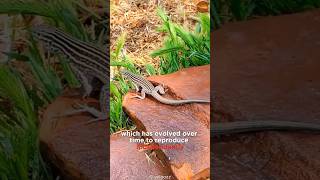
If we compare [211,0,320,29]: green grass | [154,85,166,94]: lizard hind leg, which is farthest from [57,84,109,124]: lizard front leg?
[211,0,320,29]: green grass

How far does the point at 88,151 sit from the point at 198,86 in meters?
0.56

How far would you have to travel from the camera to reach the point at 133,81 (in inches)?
96.9

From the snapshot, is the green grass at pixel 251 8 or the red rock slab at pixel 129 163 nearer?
the red rock slab at pixel 129 163

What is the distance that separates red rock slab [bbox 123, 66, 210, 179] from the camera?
94.6 inches

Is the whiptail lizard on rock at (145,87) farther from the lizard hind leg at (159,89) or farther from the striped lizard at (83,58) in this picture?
the striped lizard at (83,58)

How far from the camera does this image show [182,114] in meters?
2.46

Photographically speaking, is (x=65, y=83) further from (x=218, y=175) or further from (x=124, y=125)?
(x=218, y=175)

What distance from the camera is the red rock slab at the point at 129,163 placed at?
2428 millimetres

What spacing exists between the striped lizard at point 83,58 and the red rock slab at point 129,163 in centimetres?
14

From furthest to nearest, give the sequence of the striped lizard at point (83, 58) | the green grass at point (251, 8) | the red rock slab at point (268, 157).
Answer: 1. the green grass at point (251, 8)
2. the striped lizard at point (83, 58)
3. the red rock slab at point (268, 157)

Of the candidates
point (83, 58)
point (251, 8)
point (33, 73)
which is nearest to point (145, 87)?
point (83, 58)

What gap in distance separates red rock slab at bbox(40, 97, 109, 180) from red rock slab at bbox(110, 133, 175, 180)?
4 centimetres

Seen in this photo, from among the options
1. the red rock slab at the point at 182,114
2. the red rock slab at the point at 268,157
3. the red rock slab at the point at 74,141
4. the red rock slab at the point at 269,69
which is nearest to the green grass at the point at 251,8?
the red rock slab at the point at 269,69

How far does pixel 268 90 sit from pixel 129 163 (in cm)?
69
